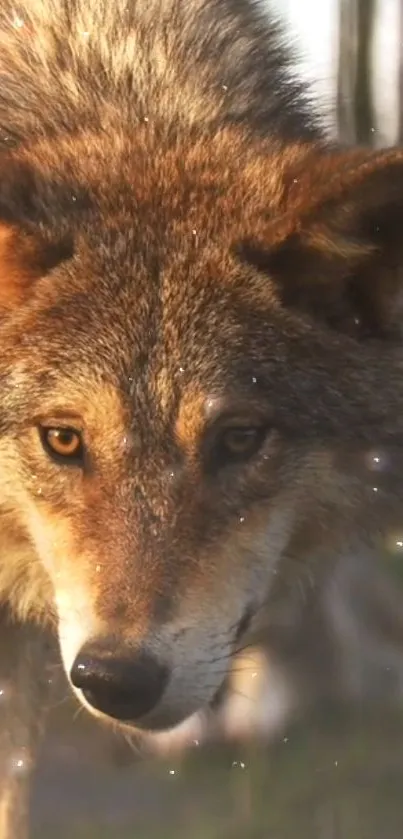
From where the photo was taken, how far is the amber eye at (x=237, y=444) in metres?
2.03

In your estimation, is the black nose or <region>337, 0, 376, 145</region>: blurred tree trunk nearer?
the black nose

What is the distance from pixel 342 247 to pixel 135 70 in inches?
30.8

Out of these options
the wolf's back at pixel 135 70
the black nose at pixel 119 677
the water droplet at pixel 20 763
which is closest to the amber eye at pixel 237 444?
the black nose at pixel 119 677

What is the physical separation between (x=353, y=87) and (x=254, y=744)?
7.47ft

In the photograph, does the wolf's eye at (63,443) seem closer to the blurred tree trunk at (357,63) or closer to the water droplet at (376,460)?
the water droplet at (376,460)

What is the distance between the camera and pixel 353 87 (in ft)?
13.8

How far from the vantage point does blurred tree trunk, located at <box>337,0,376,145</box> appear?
3998 mm

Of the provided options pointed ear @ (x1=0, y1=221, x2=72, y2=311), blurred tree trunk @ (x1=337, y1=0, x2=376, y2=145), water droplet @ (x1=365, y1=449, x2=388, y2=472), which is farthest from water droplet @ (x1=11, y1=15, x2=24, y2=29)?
blurred tree trunk @ (x1=337, y1=0, x2=376, y2=145)

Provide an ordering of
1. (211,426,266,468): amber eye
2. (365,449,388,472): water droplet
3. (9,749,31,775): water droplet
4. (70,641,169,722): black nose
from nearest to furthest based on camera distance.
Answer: (70,641,169,722): black nose, (211,426,266,468): amber eye, (365,449,388,472): water droplet, (9,749,31,775): water droplet

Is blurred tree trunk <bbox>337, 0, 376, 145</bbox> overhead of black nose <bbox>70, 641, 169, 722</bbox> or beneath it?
overhead

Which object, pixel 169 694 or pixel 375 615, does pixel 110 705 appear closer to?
pixel 169 694

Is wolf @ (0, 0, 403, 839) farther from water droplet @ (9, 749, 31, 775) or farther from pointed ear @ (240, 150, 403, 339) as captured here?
water droplet @ (9, 749, 31, 775)

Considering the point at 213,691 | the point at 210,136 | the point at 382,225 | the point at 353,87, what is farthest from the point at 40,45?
the point at 353,87

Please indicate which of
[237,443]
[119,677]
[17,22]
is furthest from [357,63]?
[119,677]
